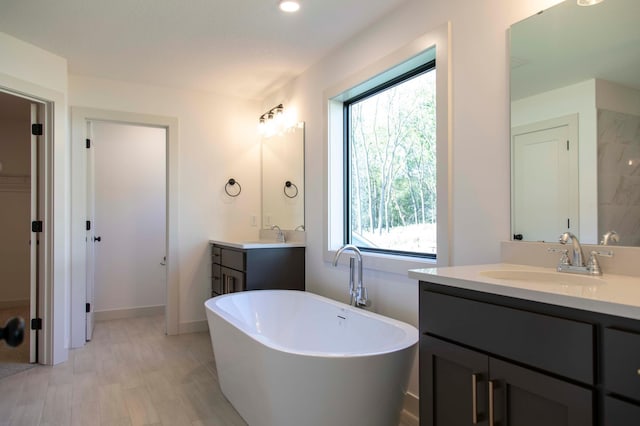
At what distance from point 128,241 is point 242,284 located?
6.94 feet

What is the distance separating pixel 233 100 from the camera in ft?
14.4

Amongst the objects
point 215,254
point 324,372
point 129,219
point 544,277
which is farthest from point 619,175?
point 129,219

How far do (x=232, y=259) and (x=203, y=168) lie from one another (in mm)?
1131

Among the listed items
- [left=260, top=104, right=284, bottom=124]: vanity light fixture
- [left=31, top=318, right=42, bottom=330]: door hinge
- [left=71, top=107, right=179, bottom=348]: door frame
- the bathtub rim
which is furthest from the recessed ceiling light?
[left=31, top=318, right=42, bottom=330]: door hinge

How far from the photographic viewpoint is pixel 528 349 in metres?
1.14

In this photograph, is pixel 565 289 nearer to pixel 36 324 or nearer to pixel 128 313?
pixel 36 324

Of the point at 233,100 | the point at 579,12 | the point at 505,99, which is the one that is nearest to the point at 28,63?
the point at 233,100

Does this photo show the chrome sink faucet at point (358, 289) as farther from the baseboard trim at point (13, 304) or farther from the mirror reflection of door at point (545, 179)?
the baseboard trim at point (13, 304)

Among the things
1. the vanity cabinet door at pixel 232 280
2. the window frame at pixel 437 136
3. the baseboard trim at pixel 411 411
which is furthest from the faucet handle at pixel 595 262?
the vanity cabinet door at pixel 232 280

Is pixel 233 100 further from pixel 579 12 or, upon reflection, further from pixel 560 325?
pixel 560 325

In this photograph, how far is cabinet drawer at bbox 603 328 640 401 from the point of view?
917 mm

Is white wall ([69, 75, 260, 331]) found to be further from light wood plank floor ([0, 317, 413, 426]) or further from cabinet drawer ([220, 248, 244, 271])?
light wood plank floor ([0, 317, 413, 426])

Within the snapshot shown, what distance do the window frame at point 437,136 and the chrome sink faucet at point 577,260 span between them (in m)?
0.60

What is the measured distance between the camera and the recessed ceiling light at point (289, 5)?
2430 millimetres
